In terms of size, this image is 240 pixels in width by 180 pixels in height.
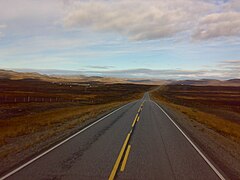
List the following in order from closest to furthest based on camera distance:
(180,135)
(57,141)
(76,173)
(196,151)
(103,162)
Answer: (76,173) < (103,162) < (196,151) < (57,141) < (180,135)

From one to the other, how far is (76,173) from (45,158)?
207cm

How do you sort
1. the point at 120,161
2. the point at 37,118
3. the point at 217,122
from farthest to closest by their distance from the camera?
the point at 217,122, the point at 37,118, the point at 120,161

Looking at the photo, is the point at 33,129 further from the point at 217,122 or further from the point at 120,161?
the point at 217,122

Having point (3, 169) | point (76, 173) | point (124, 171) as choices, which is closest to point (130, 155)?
point (124, 171)

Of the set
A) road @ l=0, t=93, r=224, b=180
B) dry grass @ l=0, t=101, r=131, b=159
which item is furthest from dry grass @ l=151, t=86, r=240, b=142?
dry grass @ l=0, t=101, r=131, b=159

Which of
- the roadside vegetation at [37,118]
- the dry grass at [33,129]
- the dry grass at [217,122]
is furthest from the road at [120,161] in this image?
the dry grass at [217,122]

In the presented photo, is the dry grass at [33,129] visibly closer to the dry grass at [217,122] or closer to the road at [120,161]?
the road at [120,161]

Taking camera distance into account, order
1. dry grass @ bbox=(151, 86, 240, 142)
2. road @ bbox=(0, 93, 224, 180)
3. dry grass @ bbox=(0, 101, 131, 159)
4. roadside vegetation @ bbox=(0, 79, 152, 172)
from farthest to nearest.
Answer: dry grass @ bbox=(151, 86, 240, 142) < roadside vegetation @ bbox=(0, 79, 152, 172) < dry grass @ bbox=(0, 101, 131, 159) < road @ bbox=(0, 93, 224, 180)

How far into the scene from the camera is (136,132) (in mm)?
15344

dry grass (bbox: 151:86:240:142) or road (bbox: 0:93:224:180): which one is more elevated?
road (bbox: 0:93:224:180)

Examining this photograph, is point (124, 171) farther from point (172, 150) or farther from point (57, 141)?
point (57, 141)

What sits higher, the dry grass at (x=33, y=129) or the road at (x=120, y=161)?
the road at (x=120, y=161)

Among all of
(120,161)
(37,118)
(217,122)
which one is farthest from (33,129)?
(217,122)

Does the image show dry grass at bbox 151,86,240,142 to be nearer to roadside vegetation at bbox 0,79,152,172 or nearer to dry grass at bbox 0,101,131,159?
roadside vegetation at bbox 0,79,152,172
